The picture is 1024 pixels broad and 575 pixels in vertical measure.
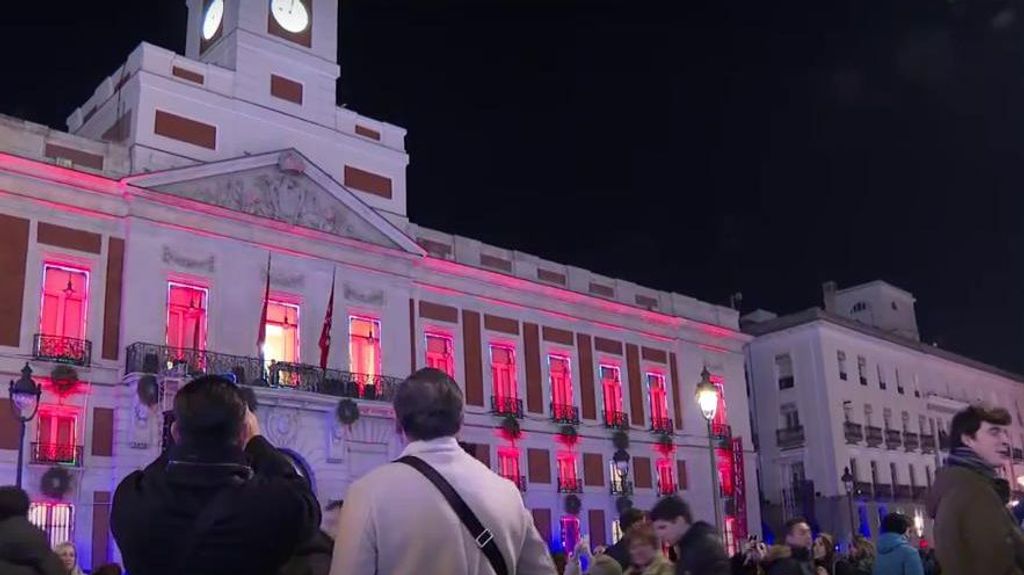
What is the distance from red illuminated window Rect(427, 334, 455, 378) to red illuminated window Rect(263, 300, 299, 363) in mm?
5033

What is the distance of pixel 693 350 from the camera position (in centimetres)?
3900

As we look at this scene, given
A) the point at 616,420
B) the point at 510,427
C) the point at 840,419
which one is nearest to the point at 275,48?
the point at 510,427

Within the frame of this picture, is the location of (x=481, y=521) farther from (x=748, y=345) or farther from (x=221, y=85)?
(x=748, y=345)

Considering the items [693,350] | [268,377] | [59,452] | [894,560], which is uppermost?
[693,350]

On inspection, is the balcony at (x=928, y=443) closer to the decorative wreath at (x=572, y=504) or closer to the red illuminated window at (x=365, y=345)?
the decorative wreath at (x=572, y=504)

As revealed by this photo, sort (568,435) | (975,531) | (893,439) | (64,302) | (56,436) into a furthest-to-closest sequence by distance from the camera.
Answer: (893,439), (568,435), (64,302), (56,436), (975,531)

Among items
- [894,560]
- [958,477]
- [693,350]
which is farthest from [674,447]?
[958,477]

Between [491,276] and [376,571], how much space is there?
2932 cm

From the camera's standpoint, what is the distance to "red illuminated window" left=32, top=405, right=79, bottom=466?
21.8 m

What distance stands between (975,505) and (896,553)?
318 centimetres

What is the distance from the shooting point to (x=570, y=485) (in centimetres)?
3266

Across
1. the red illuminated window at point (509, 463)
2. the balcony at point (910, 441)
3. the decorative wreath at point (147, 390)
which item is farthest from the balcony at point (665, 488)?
the decorative wreath at point (147, 390)

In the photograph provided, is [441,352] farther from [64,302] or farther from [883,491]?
[883,491]

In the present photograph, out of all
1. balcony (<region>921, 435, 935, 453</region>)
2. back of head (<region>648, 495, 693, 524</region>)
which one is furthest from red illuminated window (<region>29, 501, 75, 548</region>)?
balcony (<region>921, 435, 935, 453</region>)
